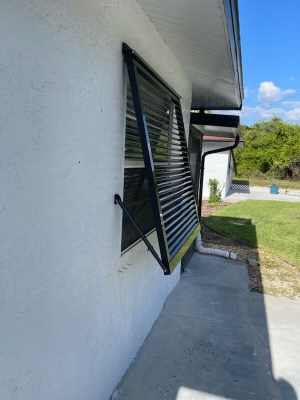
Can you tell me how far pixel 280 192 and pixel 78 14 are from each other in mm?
22945

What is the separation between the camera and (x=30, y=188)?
57.1 inches

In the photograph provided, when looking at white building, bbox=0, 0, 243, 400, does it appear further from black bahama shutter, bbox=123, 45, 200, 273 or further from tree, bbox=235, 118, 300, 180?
tree, bbox=235, 118, 300, 180

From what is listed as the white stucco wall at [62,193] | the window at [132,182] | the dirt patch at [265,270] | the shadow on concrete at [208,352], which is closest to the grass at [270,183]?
the dirt patch at [265,270]

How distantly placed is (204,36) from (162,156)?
47.6 inches

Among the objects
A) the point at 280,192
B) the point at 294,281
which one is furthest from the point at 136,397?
the point at 280,192

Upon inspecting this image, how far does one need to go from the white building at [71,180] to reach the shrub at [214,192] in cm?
1311

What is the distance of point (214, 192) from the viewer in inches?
642

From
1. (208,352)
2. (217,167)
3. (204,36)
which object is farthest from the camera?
(217,167)

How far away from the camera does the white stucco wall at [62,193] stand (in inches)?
53.0

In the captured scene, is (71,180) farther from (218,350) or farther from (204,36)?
(218,350)

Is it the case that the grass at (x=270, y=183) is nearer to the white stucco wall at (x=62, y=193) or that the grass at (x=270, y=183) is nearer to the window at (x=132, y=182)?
the window at (x=132, y=182)

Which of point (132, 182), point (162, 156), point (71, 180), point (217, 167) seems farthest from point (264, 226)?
point (71, 180)

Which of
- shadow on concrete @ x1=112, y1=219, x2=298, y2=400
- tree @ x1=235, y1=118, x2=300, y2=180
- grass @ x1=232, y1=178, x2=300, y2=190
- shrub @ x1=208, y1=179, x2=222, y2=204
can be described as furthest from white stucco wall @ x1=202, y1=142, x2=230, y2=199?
shadow on concrete @ x1=112, y1=219, x2=298, y2=400

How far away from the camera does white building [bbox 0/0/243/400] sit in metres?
1.36
